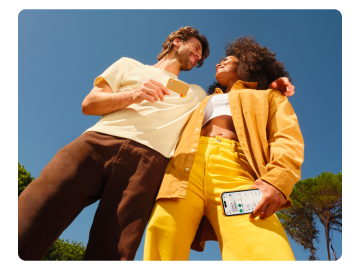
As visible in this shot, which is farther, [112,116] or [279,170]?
[112,116]

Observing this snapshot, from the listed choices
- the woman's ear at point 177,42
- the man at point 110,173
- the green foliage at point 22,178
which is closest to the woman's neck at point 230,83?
the woman's ear at point 177,42

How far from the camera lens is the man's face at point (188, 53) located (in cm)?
385

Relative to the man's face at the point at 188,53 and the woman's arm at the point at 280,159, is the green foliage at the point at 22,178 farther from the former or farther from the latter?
the woman's arm at the point at 280,159

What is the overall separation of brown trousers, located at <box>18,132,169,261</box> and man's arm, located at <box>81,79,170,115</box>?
13.5 inches

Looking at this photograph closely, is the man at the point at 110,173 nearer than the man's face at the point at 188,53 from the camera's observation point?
Yes

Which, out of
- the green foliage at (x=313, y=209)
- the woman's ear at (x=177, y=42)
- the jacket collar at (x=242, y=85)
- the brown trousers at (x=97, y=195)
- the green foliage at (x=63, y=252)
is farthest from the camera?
the green foliage at (x=63, y=252)

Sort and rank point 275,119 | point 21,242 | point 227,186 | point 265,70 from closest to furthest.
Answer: point 21,242 < point 227,186 < point 275,119 < point 265,70

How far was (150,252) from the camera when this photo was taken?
199 centimetres

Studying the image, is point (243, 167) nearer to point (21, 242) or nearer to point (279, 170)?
point (279, 170)

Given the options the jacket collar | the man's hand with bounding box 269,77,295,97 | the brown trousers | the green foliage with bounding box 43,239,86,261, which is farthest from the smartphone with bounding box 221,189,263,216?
the green foliage with bounding box 43,239,86,261

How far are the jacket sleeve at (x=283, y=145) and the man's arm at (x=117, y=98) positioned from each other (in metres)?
1.25

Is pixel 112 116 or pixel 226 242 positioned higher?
pixel 112 116

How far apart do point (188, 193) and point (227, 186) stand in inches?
14.9

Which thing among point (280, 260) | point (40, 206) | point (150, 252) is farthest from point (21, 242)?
point (280, 260)
